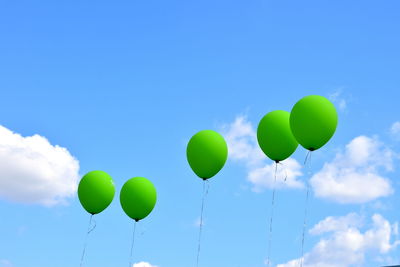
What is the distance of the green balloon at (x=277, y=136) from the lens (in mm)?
9633

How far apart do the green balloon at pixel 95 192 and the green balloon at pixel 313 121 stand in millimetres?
4110

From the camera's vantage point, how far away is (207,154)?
1006 cm

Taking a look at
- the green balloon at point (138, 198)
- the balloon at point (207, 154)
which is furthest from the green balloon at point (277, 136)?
the green balloon at point (138, 198)

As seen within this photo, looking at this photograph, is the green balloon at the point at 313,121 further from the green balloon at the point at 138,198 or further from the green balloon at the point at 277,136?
the green balloon at the point at 138,198

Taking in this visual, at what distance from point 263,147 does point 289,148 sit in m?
0.45

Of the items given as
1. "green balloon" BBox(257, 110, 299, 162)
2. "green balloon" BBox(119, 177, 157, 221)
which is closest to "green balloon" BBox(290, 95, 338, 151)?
"green balloon" BBox(257, 110, 299, 162)

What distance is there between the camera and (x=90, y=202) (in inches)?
436

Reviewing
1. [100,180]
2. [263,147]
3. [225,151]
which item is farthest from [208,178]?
[100,180]

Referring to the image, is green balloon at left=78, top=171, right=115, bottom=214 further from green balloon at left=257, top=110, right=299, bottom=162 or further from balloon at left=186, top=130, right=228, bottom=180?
green balloon at left=257, top=110, right=299, bottom=162

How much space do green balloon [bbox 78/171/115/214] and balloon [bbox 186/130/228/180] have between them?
76.2 inches

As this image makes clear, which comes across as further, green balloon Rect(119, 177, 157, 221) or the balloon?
green balloon Rect(119, 177, 157, 221)

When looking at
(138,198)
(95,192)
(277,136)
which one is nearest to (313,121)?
(277,136)

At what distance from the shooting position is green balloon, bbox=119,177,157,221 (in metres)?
10.9

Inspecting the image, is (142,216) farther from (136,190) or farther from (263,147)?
(263,147)
